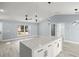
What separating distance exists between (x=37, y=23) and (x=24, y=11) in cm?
27

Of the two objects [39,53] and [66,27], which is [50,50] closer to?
[39,53]

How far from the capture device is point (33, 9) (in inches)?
51.8

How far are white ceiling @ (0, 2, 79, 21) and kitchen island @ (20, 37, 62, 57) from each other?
400 millimetres

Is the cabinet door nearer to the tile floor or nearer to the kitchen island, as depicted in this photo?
the kitchen island

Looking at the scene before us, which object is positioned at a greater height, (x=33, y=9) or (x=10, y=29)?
(x=33, y=9)

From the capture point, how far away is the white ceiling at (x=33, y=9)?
47.8 inches

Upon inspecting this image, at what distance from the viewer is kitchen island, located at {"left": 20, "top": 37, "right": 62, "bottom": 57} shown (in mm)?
1156

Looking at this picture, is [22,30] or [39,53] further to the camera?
[22,30]

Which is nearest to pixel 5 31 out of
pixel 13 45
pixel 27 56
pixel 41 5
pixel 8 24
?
pixel 8 24

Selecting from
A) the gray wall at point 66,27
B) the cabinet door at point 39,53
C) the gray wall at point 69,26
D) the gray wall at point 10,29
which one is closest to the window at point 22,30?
the gray wall at point 10,29

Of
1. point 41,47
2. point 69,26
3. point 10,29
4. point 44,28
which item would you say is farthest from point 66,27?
point 10,29

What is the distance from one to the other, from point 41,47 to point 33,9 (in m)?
0.58

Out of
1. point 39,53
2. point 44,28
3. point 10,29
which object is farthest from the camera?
point 44,28

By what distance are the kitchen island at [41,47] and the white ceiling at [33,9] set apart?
400 millimetres
